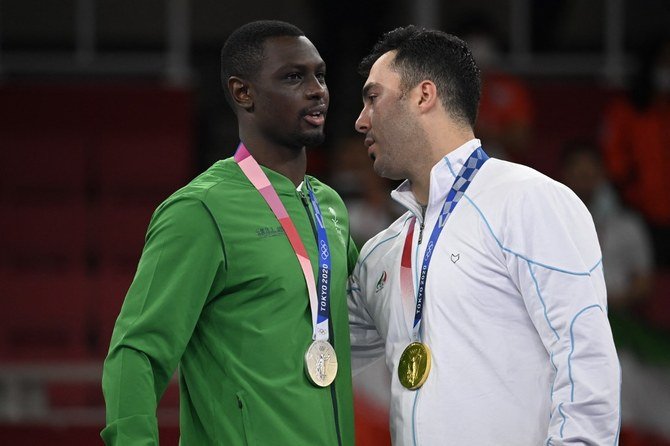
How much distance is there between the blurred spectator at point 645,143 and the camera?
7875 mm

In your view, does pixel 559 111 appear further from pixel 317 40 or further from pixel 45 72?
pixel 45 72

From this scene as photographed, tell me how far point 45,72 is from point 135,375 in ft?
23.9

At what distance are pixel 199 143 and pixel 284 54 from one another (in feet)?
20.7

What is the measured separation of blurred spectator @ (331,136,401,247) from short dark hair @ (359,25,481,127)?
318 cm

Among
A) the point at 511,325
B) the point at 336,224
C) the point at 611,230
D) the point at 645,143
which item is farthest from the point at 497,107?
the point at 511,325

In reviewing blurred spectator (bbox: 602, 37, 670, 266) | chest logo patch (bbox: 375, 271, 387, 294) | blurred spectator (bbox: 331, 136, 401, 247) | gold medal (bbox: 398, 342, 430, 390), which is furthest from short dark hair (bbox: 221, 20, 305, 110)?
blurred spectator (bbox: 602, 37, 670, 266)

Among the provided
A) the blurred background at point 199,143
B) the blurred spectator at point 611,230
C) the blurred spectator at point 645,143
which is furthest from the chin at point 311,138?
the blurred spectator at point 645,143

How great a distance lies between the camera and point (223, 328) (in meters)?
3.13

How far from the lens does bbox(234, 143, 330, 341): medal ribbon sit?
3.18 meters

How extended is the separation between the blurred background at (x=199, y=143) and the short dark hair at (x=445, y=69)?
6.36ft

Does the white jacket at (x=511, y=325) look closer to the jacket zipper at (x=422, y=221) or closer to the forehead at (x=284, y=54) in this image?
the jacket zipper at (x=422, y=221)

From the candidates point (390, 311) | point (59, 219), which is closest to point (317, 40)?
point (59, 219)

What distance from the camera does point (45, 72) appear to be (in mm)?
9781

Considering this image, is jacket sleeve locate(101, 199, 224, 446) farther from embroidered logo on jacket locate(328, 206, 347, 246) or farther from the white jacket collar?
the white jacket collar
